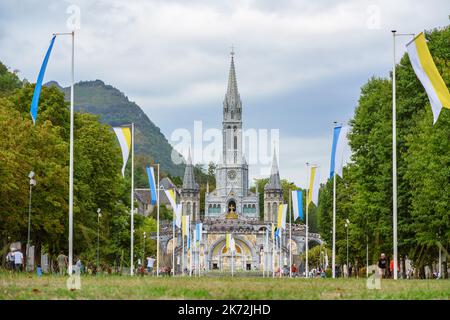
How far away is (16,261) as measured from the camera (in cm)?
5650

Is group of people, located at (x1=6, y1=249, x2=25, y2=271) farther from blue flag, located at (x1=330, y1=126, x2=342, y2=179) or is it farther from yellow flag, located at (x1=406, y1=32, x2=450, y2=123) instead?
yellow flag, located at (x1=406, y1=32, x2=450, y2=123)

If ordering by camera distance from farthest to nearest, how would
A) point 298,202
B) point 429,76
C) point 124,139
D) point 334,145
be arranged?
point 298,202 → point 334,145 → point 124,139 → point 429,76

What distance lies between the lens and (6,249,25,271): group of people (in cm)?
5662

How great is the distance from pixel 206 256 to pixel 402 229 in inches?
5289

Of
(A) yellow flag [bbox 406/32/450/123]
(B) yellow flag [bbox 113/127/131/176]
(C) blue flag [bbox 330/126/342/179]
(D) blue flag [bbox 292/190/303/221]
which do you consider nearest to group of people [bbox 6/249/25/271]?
(B) yellow flag [bbox 113/127/131/176]

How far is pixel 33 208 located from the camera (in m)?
64.1

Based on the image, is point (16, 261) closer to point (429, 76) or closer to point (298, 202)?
point (429, 76)

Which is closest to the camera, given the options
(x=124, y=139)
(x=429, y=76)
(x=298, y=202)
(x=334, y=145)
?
(x=429, y=76)

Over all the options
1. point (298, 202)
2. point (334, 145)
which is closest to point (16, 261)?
point (334, 145)

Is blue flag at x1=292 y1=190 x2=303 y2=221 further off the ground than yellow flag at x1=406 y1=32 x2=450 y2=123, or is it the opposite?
yellow flag at x1=406 y1=32 x2=450 y2=123

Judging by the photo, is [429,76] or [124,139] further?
[124,139]

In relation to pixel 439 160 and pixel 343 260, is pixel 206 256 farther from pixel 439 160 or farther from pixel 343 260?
pixel 439 160

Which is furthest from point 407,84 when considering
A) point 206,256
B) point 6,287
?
point 206,256
